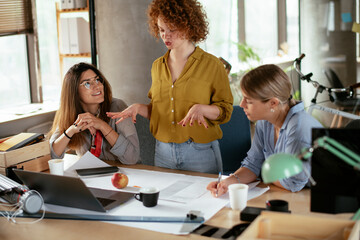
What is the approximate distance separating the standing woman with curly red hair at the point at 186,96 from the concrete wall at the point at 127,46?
1.10 metres

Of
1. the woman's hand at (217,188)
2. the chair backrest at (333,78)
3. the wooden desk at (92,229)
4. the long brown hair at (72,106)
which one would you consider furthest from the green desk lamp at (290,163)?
the chair backrest at (333,78)

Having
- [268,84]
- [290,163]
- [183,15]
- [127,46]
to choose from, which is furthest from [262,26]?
[290,163]

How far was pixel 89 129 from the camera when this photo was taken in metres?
2.65

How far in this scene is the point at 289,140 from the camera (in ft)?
6.82

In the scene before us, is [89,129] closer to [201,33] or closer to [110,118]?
[110,118]

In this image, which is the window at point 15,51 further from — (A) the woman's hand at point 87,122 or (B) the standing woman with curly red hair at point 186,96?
(B) the standing woman with curly red hair at point 186,96

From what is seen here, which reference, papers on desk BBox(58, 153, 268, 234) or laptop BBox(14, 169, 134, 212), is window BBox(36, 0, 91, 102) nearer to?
papers on desk BBox(58, 153, 268, 234)

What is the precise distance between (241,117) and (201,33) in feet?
2.35

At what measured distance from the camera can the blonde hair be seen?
2094 mm

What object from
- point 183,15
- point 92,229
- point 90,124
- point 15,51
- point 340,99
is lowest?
point 92,229

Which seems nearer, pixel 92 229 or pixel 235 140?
pixel 92 229

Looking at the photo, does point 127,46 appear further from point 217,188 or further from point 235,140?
point 217,188

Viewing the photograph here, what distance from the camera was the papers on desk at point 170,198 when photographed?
5.71 ft

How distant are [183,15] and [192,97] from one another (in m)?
0.46
